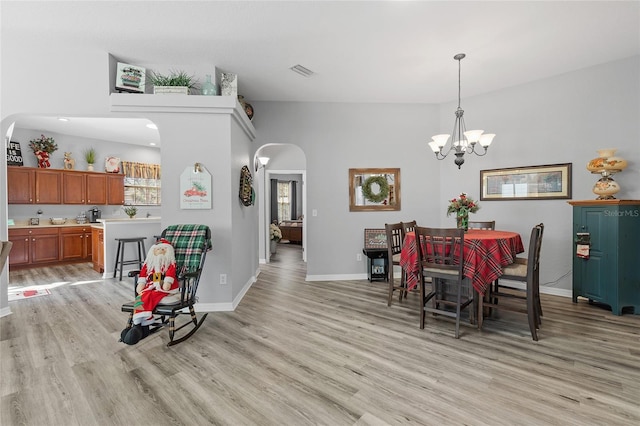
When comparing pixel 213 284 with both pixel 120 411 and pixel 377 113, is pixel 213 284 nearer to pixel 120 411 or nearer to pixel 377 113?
pixel 120 411

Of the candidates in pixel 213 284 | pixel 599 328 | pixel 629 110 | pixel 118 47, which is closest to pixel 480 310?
pixel 599 328

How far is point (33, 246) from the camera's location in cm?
581

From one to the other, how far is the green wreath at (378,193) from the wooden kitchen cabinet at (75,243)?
6175 mm

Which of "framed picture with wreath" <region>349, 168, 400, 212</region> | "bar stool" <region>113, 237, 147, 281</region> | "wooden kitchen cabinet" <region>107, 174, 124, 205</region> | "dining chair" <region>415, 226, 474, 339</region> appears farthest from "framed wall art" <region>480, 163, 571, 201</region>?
"wooden kitchen cabinet" <region>107, 174, 124, 205</region>

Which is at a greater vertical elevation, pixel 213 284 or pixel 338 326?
pixel 213 284

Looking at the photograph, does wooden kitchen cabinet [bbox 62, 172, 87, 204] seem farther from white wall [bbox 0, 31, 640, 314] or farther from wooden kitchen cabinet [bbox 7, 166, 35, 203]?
white wall [bbox 0, 31, 640, 314]

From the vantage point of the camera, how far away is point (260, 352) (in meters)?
2.44

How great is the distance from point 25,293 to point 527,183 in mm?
7398

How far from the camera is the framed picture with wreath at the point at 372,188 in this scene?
4926 mm

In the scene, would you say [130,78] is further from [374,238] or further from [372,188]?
[374,238]

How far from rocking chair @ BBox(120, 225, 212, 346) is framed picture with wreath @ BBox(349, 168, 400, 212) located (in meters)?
2.64

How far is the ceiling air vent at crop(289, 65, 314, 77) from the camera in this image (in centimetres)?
365

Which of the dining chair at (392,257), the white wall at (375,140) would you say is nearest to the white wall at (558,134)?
the white wall at (375,140)

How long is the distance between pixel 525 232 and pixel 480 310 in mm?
2150
